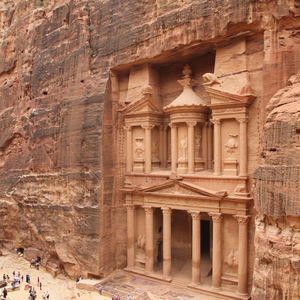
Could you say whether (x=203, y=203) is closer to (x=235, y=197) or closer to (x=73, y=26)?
(x=235, y=197)

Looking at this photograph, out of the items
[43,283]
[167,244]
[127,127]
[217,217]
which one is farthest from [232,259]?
[43,283]

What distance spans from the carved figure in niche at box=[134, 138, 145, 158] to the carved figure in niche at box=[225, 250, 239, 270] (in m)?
5.15

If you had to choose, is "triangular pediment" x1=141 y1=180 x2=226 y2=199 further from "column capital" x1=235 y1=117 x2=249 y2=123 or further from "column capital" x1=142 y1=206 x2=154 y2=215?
"column capital" x1=235 y1=117 x2=249 y2=123

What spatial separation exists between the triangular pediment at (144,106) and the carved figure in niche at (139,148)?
1175 mm

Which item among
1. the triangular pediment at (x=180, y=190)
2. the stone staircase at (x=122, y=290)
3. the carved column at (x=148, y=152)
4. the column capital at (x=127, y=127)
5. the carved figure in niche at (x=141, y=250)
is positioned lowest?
the stone staircase at (x=122, y=290)

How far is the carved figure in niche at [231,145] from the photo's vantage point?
1130 cm

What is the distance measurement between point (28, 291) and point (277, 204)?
10.6 meters

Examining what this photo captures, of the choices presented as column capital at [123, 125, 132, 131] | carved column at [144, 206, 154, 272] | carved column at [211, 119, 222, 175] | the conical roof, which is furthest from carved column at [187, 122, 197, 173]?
column capital at [123, 125, 132, 131]

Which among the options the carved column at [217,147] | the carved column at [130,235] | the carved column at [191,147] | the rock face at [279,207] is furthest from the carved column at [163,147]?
the rock face at [279,207]

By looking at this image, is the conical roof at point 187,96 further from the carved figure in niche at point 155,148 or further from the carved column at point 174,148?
the carved figure in niche at point 155,148

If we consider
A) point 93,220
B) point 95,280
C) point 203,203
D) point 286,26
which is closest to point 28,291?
point 95,280

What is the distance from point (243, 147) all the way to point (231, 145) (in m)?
0.45

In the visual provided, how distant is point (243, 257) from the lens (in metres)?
10.8

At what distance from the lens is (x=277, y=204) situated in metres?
6.95
